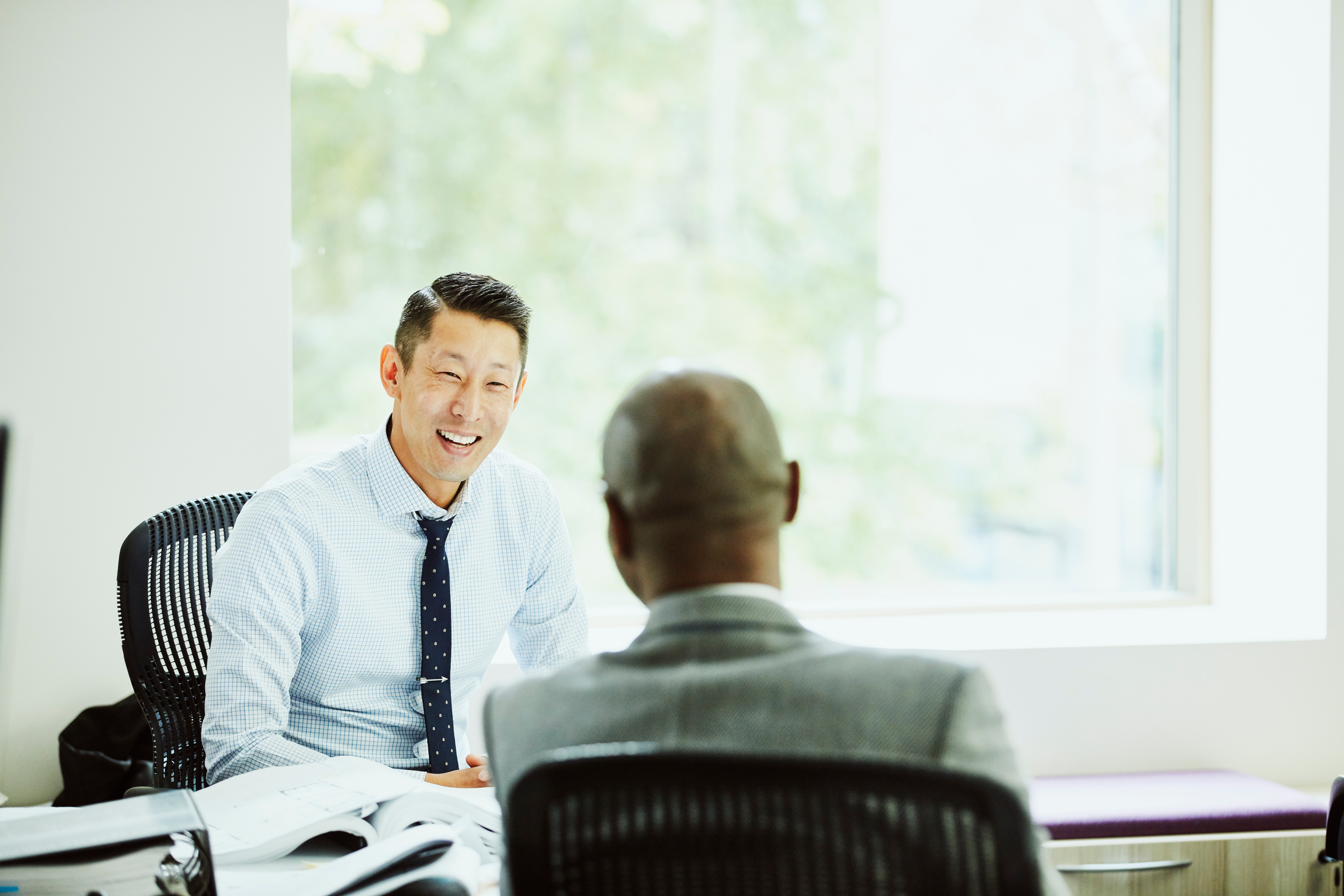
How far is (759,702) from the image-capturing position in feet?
2.39

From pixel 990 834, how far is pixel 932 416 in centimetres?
265

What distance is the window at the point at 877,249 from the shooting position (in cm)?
295

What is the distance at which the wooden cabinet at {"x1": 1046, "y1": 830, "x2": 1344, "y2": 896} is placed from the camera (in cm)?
214

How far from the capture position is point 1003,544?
3.16m

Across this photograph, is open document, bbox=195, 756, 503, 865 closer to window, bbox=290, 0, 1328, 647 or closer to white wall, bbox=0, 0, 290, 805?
white wall, bbox=0, 0, 290, 805

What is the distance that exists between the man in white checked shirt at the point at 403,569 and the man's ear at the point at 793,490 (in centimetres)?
83

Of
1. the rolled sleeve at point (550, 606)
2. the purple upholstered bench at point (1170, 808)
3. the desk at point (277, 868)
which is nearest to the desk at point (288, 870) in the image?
the desk at point (277, 868)

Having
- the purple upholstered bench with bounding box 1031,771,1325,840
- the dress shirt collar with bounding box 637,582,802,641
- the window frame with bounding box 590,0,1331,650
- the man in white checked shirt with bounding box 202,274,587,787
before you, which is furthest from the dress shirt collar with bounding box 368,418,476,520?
the purple upholstered bench with bounding box 1031,771,1325,840

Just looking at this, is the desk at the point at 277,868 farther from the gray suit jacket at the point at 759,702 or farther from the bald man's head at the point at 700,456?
the bald man's head at the point at 700,456

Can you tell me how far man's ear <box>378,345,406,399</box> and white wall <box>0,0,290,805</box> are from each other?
595 millimetres

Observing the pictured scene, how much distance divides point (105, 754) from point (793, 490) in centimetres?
187

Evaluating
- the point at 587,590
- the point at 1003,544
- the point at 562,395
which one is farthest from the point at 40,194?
the point at 1003,544

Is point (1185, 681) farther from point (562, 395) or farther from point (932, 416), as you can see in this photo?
point (562, 395)

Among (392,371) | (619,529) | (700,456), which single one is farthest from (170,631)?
(700,456)
